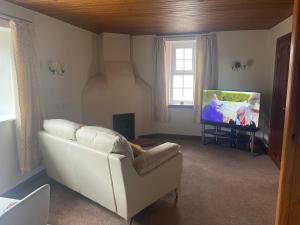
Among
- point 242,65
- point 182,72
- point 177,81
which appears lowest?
point 177,81

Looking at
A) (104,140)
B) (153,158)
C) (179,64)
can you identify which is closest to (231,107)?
(179,64)

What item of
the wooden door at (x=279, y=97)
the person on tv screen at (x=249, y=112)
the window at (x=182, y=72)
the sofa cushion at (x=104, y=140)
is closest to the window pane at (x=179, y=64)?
the window at (x=182, y=72)

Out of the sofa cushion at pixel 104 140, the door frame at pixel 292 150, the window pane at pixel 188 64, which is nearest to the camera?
the door frame at pixel 292 150

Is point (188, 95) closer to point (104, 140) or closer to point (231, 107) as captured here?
point (231, 107)

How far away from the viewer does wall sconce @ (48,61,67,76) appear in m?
3.52

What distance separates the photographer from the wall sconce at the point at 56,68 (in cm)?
352

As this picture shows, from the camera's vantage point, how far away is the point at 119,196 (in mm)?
2170

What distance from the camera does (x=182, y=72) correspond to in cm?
534

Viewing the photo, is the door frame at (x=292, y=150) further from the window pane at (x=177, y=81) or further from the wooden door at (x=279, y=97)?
the window pane at (x=177, y=81)

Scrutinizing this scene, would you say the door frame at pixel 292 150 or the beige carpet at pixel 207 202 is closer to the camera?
the door frame at pixel 292 150

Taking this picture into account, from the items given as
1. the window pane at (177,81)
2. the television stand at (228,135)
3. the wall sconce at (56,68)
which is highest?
the wall sconce at (56,68)

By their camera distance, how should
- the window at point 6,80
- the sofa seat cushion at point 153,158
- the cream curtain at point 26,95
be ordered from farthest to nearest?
1. the window at point 6,80
2. the cream curtain at point 26,95
3. the sofa seat cushion at point 153,158

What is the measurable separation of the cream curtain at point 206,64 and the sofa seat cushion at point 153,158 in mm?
2699

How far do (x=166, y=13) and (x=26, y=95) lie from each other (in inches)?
82.9
